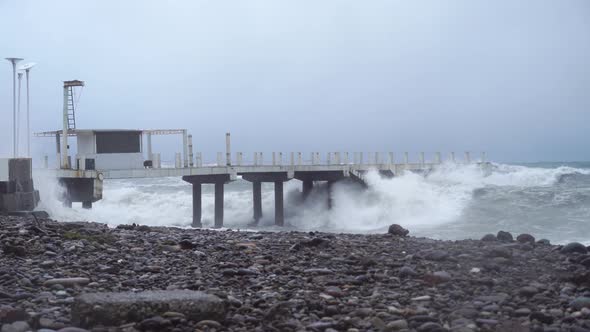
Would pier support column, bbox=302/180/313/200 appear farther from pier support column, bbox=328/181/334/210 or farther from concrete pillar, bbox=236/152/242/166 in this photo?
concrete pillar, bbox=236/152/242/166

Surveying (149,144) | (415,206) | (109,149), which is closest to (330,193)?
(415,206)

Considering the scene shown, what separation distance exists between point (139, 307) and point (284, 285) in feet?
6.31

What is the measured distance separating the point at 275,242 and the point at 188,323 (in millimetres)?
5089

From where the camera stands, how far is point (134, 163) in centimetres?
2862

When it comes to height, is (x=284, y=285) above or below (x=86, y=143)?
below

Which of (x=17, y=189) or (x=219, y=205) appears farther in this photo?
(x=219, y=205)

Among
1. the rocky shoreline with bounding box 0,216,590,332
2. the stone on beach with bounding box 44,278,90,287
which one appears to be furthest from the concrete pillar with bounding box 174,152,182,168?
the stone on beach with bounding box 44,278,90,287

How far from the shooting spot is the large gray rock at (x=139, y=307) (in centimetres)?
500

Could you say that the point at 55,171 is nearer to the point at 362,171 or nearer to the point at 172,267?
the point at 362,171

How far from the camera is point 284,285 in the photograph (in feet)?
22.1

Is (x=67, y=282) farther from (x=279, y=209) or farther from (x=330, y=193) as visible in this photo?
(x=330, y=193)

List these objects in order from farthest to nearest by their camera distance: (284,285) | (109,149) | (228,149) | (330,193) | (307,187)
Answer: (307,187) < (330,193) < (228,149) < (109,149) < (284,285)

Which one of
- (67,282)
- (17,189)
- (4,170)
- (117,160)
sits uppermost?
(117,160)

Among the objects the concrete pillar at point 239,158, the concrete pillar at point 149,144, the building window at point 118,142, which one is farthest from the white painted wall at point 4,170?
the concrete pillar at point 239,158
